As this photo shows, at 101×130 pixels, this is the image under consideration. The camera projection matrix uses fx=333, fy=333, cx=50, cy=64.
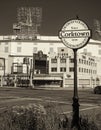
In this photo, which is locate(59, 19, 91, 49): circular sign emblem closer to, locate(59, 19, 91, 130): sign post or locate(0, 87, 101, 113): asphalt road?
locate(59, 19, 91, 130): sign post

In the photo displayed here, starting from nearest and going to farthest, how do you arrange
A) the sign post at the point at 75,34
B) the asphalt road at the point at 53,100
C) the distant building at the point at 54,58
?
the sign post at the point at 75,34 < the asphalt road at the point at 53,100 < the distant building at the point at 54,58

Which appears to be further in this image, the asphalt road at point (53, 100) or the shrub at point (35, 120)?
the asphalt road at point (53, 100)

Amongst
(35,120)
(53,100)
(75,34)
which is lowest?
(53,100)

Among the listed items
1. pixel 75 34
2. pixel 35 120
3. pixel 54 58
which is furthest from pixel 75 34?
pixel 54 58

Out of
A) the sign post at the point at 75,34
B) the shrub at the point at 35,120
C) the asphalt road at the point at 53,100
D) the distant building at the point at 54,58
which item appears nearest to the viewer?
the shrub at the point at 35,120

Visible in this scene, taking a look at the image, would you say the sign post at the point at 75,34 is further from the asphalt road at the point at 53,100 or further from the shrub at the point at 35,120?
the asphalt road at the point at 53,100

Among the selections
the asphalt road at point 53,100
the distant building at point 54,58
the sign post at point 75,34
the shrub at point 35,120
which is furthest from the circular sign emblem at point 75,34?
the distant building at point 54,58

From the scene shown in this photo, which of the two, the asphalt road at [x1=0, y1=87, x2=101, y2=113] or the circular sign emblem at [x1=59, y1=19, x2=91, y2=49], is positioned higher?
the circular sign emblem at [x1=59, y1=19, x2=91, y2=49]

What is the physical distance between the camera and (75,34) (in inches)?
330

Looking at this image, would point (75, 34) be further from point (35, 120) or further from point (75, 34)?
point (35, 120)

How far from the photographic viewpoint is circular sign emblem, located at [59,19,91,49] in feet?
27.2

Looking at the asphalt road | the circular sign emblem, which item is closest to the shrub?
the asphalt road

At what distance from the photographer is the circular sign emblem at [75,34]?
326 inches

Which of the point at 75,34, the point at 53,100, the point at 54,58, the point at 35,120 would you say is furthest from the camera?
the point at 54,58
